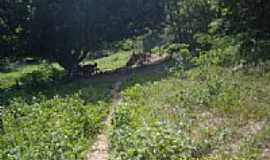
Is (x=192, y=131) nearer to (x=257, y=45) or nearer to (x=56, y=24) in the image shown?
(x=257, y=45)

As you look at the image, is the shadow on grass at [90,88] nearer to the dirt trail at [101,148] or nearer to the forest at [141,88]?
the forest at [141,88]

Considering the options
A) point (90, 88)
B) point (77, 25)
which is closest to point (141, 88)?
point (90, 88)

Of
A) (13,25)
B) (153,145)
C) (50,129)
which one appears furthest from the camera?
(13,25)

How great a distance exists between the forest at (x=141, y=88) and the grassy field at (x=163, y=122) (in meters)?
0.04

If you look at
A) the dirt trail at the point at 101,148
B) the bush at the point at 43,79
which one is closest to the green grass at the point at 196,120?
the dirt trail at the point at 101,148

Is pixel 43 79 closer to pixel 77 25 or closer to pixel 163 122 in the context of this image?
pixel 77 25

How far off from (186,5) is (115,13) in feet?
16.6

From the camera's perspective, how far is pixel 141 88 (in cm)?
2469

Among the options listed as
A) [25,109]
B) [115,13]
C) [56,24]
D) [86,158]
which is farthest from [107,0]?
[86,158]

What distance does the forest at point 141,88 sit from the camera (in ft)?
48.6

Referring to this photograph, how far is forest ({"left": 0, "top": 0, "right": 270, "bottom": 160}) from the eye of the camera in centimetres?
1483

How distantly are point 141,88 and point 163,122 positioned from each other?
8.84 m

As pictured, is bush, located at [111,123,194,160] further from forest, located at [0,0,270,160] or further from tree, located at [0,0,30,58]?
tree, located at [0,0,30,58]

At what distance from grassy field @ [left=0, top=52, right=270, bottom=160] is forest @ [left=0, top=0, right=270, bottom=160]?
4cm
